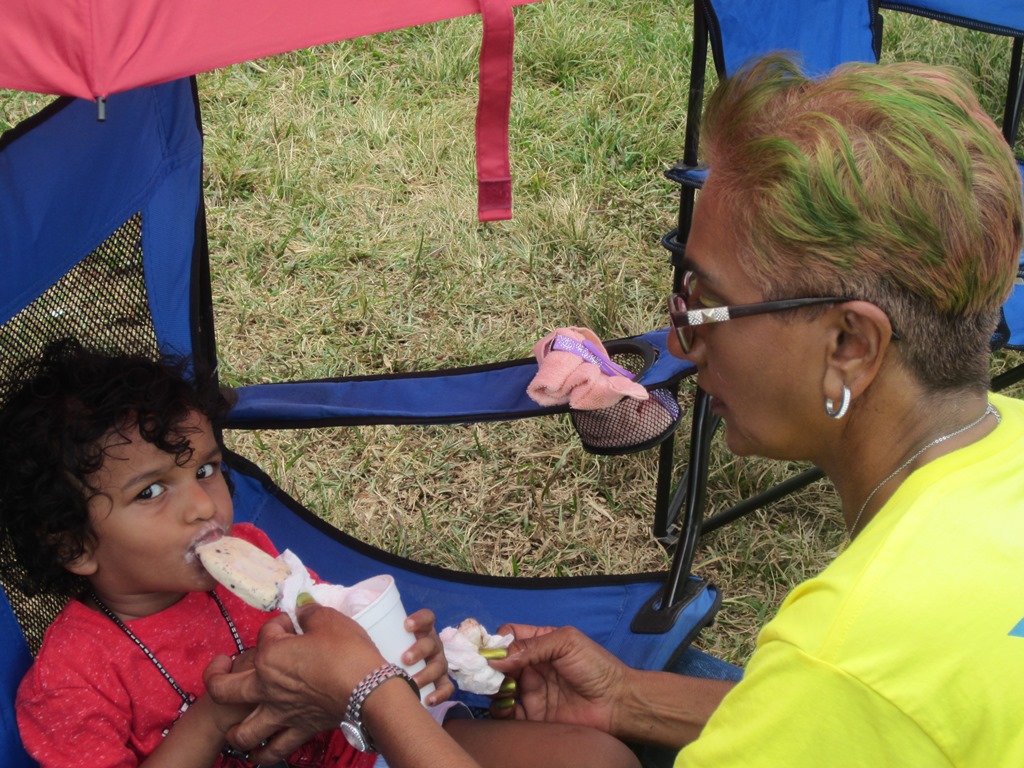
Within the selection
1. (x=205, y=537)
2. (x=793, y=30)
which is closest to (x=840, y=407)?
(x=205, y=537)

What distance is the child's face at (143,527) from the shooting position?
1646mm

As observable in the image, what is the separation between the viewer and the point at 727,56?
237 centimetres

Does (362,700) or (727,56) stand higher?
(727,56)

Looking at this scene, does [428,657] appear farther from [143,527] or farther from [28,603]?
[28,603]

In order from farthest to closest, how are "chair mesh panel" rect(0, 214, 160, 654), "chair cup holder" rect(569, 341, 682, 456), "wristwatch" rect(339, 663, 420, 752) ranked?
1. "chair cup holder" rect(569, 341, 682, 456)
2. "chair mesh panel" rect(0, 214, 160, 654)
3. "wristwatch" rect(339, 663, 420, 752)

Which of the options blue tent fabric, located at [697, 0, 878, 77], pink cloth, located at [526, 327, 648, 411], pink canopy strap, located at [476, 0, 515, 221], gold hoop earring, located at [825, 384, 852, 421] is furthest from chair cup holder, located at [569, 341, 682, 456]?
gold hoop earring, located at [825, 384, 852, 421]

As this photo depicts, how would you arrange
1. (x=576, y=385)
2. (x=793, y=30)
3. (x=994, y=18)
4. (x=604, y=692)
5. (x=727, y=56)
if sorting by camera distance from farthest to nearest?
(x=994, y=18), (x=793, y=30), (x=727, y=56), (x=576, y=385), (x=604, y=692)

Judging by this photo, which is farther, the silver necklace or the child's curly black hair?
the child's curly black hair

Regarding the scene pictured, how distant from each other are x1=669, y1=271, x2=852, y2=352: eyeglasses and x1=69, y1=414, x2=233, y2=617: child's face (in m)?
0.78

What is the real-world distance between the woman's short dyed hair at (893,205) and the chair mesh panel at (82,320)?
1143 millimetres

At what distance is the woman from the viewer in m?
1.03

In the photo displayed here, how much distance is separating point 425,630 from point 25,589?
0.64 metres

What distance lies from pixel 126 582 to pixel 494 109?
0.91m

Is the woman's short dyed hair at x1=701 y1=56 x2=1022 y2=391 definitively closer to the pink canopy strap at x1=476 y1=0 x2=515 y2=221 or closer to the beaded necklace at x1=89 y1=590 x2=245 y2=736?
the pink canopy strap at x1=476 y1=0 x2=515 y2=221
